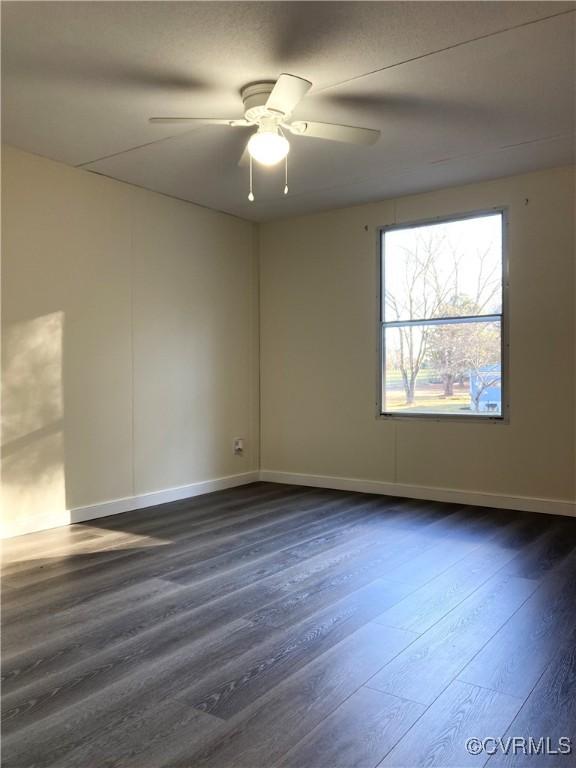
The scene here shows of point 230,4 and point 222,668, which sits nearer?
point 222,668

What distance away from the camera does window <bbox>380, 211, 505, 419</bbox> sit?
4.65 metres

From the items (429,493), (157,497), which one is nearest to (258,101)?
(157,497)

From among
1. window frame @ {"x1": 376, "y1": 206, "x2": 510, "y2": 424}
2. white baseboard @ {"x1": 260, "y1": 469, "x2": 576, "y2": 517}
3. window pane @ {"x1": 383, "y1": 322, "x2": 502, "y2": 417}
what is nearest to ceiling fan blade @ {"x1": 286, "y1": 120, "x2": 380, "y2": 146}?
window frame @ {"x1": 376, "y1": 206, "x2": 510, "y2": 424}

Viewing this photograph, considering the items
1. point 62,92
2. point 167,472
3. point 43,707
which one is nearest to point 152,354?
point 167,472

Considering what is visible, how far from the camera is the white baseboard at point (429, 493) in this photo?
437 centimetres

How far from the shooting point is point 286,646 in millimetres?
2248

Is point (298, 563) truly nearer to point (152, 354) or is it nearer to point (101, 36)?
point (152, 354)

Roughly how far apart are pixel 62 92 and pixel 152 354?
2106 mm

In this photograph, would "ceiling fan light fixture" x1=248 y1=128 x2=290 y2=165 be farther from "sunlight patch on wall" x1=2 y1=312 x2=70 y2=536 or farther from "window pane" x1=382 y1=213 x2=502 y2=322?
"window pane" x1=382 y1=213 x2=502 y2=322

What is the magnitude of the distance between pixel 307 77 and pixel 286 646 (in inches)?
102

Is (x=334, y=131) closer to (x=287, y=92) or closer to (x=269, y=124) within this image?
(x=269, y=124)

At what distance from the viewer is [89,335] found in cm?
430

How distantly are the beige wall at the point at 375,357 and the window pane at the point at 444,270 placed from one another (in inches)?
5.1

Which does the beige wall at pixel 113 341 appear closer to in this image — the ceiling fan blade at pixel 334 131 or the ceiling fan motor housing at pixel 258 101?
the ceiling fan motor housing at pixel 258 101
